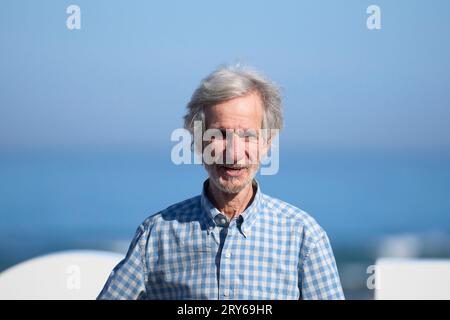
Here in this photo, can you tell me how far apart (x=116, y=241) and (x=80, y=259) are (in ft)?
20.5

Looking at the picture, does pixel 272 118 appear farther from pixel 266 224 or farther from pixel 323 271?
pixel 323 271

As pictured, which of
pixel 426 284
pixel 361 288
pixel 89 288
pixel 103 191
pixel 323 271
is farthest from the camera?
pixel 103 191

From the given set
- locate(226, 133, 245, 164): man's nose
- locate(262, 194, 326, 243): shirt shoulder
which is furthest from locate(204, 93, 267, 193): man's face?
locate(262, 194, 326, 243): shirt shoulder

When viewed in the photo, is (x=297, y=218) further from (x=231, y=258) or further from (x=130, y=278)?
(x=130, y=278)

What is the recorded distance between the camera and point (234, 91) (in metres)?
1.73

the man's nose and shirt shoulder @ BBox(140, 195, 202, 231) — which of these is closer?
the man's nose

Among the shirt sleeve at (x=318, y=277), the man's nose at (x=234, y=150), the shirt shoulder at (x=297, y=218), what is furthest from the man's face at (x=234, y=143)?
the shirt sleeve at (x=318, y=277)

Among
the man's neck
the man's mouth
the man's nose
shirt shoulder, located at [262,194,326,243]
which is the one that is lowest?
shirt shoulder, located at [262,194,326,243]

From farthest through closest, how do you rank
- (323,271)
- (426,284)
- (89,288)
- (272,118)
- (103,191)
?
(103,191)
(89,288)
(426,284)
(272,118)
(323,271)

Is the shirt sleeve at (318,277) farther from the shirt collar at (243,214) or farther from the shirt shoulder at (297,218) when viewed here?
the shirt collar at (243,214)

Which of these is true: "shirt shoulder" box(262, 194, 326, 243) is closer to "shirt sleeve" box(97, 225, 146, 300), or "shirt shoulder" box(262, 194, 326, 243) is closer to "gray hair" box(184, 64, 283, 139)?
"gray hair" box(184, 64, 283, 139)

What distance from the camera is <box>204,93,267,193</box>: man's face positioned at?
1.73 meters
